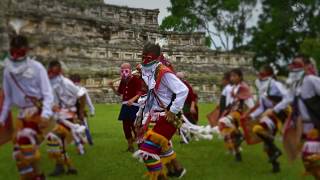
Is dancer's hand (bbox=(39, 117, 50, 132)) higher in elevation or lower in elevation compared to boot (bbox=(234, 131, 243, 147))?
higher

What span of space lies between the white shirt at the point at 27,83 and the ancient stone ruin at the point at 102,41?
733 inches

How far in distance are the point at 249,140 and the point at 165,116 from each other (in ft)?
8.46

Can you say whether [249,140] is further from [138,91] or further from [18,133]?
[18,133]

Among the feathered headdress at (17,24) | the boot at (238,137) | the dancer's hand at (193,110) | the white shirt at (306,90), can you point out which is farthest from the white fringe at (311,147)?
the feathered headdress at (17,24)

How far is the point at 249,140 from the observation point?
10.6m

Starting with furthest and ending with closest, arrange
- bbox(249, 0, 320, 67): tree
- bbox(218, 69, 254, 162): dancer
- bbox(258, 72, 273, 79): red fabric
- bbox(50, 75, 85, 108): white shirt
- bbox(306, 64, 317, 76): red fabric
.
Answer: bbox(249, 0, 320, 67): tree → bbox(218, 69, 254, 162): dancer → bbox(258, 72, 273, 79): red fabric → bbox(50, 75, 85, 108): white shirt → bbox(306, 64, 317, 76): red fabric

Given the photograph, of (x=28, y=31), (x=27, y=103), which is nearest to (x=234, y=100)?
(x=27, y=103)

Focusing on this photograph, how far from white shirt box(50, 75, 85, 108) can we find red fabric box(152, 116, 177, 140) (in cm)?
196

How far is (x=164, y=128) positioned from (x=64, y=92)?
8.30ft

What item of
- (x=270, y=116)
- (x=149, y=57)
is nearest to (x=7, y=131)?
(x=149, y=57)

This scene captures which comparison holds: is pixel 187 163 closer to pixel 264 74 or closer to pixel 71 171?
pixel 264 74

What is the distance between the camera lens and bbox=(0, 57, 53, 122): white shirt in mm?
7383

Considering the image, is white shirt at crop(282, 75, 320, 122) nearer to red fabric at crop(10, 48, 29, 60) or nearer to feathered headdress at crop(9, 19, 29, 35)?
red fabric at crop(10, 48, 29, 60)

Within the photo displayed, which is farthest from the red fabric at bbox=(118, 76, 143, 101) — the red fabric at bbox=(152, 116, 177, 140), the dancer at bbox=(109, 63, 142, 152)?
the red fabric at bbox=(152, 116, 177, 140)
